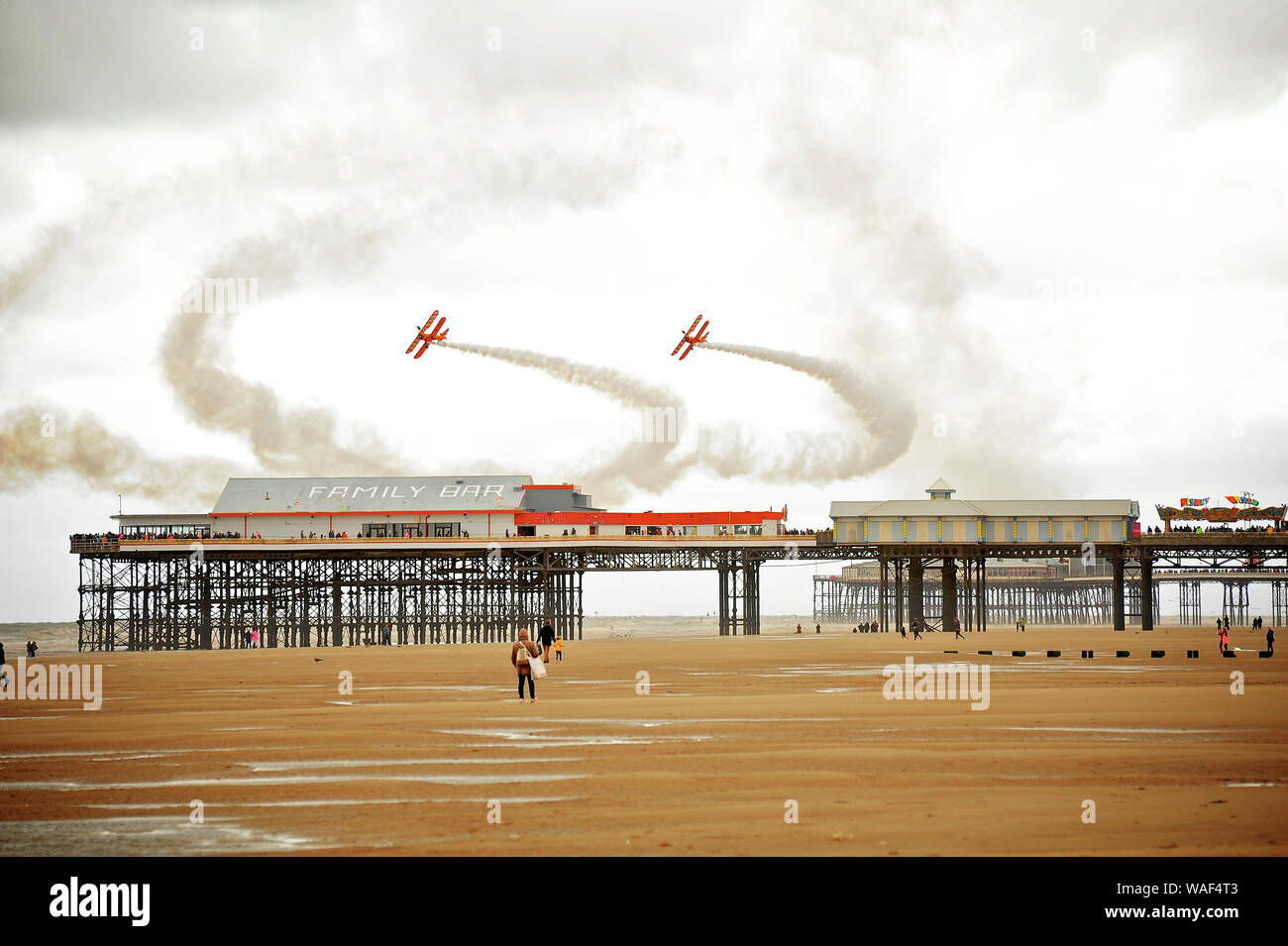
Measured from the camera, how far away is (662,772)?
572 inches

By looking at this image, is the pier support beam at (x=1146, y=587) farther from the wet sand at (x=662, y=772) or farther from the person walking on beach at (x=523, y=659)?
the person walking on beach at (x=523, y=659)

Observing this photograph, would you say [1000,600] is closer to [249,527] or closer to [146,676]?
[249,527]

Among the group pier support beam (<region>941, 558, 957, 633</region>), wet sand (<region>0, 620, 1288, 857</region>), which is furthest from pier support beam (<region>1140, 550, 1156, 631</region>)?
wet sand (<region>0, 620, 1288, 857</region>)

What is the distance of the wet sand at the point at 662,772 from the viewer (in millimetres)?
11047

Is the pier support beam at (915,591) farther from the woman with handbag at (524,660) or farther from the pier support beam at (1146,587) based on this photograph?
the woman with handbag at (524,660)

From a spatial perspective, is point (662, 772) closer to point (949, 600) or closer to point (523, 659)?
point (523, 659)

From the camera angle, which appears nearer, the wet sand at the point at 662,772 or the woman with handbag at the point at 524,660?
the wet sand at the point at 662,772

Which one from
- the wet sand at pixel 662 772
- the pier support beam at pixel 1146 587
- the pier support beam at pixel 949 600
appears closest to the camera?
the wet sand at pixel 662 772

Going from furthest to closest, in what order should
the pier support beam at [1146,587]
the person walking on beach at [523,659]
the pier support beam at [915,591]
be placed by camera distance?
the pier support beam at [1146,587] → the pier support beam at [915,591] → the person walking on beach at [523,659]

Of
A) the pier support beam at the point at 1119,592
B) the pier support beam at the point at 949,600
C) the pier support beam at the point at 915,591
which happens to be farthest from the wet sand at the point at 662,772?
the pier support beam at the point at 1119,592

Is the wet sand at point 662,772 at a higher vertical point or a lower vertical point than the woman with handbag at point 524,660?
lower

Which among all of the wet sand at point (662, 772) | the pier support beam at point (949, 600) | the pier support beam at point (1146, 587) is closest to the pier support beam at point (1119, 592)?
the pier support beam at point (1146, 587)

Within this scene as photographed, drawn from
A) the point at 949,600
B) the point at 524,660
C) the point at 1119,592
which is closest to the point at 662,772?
the point at 524,660

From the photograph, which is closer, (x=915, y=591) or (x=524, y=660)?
(x=524, y=660)
